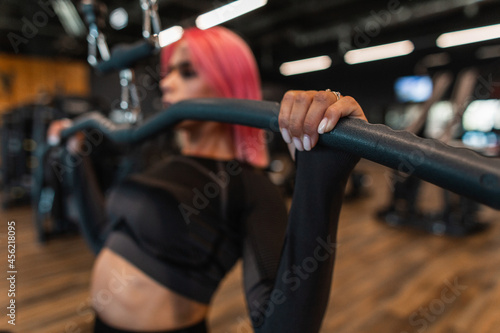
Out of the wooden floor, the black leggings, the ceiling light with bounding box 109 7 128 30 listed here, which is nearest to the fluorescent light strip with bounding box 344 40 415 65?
the ceiling light with bounding box 109 7 128 30

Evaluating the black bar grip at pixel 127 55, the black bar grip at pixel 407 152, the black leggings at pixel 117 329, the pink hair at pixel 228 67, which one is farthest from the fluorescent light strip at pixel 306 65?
the black bar grip at pixel 407 152

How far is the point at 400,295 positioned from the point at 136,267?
6.91 feet

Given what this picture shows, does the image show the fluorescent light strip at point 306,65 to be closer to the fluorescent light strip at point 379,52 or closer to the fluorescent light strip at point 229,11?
the fluorescent light strip at point 379,52

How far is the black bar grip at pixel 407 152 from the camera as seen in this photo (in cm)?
28

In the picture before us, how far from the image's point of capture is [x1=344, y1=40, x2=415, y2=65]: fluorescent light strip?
28.3 feet

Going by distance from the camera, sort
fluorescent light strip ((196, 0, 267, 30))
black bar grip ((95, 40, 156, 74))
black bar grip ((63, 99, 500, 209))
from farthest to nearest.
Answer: fluorescent light strip ((196, 0, 267, 30)) < black bar grip ((95, 40, 156, 74)) < black bar grip ((63, 99, 500, 209))

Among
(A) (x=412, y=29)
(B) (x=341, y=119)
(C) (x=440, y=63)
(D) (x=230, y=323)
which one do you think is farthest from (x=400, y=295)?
(C) (x=440, y=63)

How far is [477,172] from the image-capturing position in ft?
0.92

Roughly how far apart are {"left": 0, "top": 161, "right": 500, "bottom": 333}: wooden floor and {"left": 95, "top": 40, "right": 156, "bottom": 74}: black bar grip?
1.36 m

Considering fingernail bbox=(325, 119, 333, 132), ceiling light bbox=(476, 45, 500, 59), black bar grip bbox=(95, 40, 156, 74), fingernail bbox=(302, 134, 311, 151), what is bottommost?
ceiling light bbox=(476, 45, 500, 59)

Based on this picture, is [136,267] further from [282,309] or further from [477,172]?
[477,172]

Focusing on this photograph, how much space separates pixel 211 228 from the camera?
82cm

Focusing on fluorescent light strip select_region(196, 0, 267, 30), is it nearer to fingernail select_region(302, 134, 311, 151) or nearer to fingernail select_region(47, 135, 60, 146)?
fingernail select_region(47, 135, 60, 146)

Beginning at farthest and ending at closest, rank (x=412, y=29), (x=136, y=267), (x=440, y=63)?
1. (x=440, y=63)
2. (x=412, y=29)
3. (x=136, y=267)
